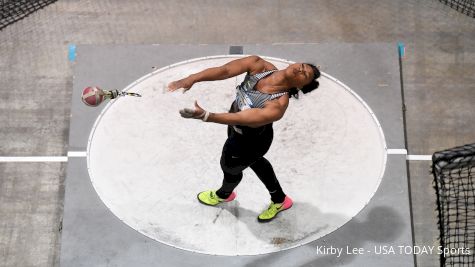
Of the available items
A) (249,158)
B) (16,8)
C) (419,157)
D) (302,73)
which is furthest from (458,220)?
(16,8)

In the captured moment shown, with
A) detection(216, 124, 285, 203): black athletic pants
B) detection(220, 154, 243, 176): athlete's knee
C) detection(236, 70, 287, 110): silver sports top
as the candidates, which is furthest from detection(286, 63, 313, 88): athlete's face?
detection(220, 154, 243, 176): athlete's knee

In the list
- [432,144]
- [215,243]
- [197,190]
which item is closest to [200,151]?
[197,190]

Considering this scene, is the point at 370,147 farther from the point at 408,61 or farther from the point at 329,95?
the point at 408,61

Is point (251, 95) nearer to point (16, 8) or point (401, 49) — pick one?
point (401, 49)

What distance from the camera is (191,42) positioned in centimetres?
976

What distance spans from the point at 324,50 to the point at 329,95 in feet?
2.03

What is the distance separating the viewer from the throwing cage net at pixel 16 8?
9.97 meters

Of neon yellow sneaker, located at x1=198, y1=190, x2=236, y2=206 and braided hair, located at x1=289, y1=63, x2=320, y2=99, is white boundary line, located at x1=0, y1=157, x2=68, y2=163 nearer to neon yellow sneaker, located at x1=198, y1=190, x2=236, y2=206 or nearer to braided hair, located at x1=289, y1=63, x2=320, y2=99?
neon yellow sneaker, located at x1=198, y1=190, x2=236, y2=206

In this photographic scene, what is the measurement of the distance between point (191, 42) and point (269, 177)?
2.58m

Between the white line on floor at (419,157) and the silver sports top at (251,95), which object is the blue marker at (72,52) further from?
the white line on floor at (419,157)

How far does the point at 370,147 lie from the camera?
28.5 ft

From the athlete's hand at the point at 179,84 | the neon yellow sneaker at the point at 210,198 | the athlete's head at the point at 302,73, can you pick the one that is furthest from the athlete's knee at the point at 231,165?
the athlete's head at the point at 302,73

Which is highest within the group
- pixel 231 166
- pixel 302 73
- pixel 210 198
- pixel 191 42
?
pixel 302 73

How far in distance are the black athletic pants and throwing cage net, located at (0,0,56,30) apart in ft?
12.1
